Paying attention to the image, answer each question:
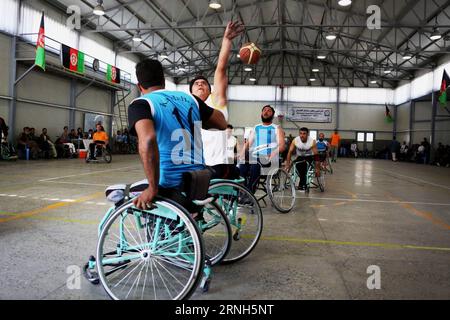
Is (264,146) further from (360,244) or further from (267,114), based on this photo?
(360,244)

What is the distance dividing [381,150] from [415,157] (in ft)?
21.7

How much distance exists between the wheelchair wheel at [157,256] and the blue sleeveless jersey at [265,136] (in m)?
2.97

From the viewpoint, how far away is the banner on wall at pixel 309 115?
3234cm

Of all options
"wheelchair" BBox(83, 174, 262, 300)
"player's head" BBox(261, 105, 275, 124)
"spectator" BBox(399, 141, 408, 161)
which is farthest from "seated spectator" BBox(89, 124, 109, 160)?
"spectator" BBox(399, 141, 408, 161)

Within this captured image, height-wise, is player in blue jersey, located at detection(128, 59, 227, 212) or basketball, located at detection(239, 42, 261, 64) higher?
basketball, located at detection(239, 42, 261, 64)

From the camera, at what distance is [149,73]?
8.00 feet

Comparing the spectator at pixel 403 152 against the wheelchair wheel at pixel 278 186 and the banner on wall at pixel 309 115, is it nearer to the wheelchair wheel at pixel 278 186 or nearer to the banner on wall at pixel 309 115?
the banner on wall at pixel 309 115

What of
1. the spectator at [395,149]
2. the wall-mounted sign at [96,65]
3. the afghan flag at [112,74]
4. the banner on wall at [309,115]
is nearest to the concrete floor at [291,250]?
the wall-mounted sign at [96,65]

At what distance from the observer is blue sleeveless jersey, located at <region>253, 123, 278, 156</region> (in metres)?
5.45

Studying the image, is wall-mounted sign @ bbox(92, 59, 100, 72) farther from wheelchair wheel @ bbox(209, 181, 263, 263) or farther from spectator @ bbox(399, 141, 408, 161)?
spectator @ bbox(399, 141, 408, 161)

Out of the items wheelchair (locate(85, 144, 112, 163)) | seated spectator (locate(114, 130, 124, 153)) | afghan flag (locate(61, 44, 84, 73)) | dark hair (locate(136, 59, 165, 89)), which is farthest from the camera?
seated spectator (locate(114, 130, 124, 153))

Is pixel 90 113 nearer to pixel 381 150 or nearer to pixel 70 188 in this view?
pixel 70 188

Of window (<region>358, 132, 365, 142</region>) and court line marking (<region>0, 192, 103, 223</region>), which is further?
window (<region>358, 132, 365, 142</region>)

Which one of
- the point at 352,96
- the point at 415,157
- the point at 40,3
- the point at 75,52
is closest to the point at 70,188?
the point at 75,52
